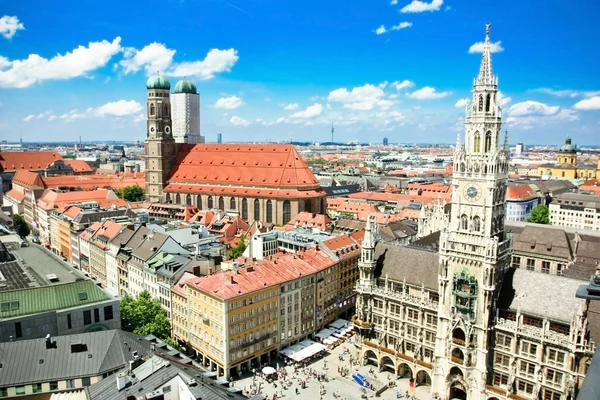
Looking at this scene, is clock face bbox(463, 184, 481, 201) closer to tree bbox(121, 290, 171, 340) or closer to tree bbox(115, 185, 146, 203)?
tree bbox(121, 290, 171, 340)

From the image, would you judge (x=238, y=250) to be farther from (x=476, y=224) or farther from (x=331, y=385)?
(x=476, y=224)

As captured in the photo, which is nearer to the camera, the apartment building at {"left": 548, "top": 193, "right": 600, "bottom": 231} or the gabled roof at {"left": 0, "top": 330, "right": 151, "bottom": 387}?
the gabled roof at {"left": 0, "top": 330, "right": 151, "bottom": 387}

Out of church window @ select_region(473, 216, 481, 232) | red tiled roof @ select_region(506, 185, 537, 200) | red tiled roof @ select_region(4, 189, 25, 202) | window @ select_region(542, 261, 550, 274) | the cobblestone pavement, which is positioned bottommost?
the cobblestone pavement

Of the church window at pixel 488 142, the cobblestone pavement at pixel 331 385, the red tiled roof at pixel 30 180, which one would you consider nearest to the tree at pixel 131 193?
the red tiled roof at pixel 30 180

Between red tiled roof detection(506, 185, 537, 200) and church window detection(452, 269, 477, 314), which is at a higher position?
red tiled roof detection(506, 185, 537, 200)

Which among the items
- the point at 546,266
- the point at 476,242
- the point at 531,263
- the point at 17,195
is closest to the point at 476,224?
the point at 476,242

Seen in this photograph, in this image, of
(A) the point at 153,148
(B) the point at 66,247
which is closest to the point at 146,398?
(B) the point at 66,247

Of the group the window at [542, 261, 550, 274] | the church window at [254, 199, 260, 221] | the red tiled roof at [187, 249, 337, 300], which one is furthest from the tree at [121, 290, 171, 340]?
the church window at [254, 199, 260, 221]

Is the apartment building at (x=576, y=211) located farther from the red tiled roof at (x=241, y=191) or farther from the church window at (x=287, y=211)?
the church window at (x=287, y=211)
